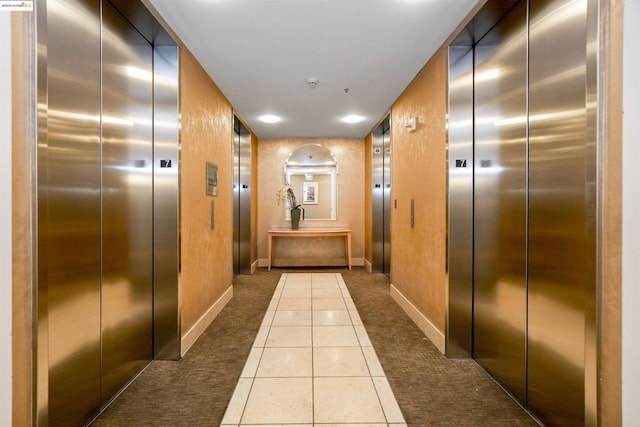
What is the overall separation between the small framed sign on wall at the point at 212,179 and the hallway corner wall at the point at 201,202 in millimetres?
70

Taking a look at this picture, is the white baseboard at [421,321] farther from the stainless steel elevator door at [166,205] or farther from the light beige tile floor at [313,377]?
the stainless steel elevator door at [166,205]

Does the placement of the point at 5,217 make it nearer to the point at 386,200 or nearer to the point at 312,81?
the point at 312,81

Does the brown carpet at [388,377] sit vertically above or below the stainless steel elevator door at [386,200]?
below

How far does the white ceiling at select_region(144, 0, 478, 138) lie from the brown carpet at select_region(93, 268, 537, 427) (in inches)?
117

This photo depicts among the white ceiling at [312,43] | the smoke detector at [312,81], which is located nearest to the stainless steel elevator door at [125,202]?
the white ceiling at [312,43]

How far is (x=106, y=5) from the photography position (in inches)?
88.0

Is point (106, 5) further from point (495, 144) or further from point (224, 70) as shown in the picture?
point (495, 144)

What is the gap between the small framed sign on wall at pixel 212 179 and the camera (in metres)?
3.74

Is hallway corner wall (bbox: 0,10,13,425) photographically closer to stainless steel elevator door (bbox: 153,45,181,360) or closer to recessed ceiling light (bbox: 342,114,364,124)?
stainless steel elevator door (bbox: 153,45,181,360)

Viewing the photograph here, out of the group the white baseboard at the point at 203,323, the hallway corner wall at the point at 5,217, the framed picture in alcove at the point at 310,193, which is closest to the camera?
the hallway corner wall at the point at 5,217

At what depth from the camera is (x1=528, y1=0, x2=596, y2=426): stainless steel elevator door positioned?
1.74m

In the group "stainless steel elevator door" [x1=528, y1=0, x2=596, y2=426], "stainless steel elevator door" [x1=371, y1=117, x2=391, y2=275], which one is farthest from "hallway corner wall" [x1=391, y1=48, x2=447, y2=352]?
"stainless steel elevator door" [x1=371, y1=117, x2=391, y2=275]

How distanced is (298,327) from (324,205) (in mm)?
4033

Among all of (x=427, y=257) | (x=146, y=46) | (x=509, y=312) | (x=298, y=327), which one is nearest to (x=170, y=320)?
(x=298, y=327)
